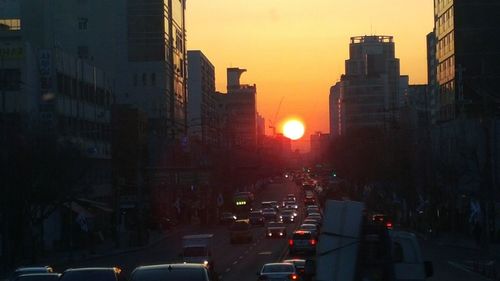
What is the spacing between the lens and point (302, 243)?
5591 centimetres

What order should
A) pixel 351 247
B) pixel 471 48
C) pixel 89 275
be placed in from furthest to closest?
pixel 471 48 < pixel 89 275 < pixel 351 247

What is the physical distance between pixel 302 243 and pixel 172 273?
4000 centimetres

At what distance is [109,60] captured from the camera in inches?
4264

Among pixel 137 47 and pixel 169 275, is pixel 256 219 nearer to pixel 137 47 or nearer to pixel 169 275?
pixel 137 47

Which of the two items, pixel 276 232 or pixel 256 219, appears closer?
pixel 276 232

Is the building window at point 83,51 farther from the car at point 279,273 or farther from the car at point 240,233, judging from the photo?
the car at point 279,273

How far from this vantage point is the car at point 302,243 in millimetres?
55572

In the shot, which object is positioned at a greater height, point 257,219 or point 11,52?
point 11,52

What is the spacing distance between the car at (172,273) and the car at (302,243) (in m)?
39.1

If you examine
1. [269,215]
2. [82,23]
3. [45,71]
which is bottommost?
[269,215]

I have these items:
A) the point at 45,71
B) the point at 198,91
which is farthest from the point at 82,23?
the point at 198,91

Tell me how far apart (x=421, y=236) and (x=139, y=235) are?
2133 cm

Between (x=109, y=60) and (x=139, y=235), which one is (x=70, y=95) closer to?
(x=139, y=235)

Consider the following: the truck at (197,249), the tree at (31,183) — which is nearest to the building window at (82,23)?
the tree at (31,183)
